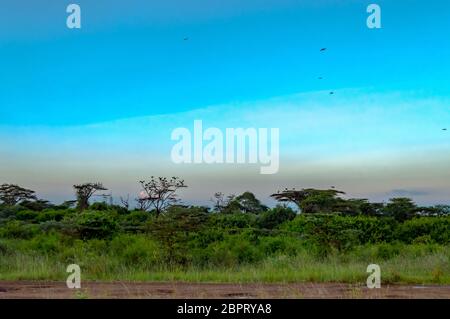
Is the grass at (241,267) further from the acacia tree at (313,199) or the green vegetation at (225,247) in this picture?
the acacia tree at (313,199)

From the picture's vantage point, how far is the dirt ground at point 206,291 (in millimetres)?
9625

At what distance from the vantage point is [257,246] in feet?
59.5

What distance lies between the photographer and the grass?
41.1 ft

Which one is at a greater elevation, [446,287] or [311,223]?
[311,223]

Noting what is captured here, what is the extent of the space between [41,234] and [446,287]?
1328 centimetres

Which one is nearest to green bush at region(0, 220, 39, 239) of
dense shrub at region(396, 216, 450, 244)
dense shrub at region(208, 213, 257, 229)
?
dense shrub at region(208, 213, 257, 229)

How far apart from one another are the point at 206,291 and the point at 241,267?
14.5 feet

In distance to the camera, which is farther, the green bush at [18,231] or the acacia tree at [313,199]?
the acacia tree at [313,199]

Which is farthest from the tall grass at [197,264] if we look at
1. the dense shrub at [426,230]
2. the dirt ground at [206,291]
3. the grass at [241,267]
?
the dense shrub at [426,230]

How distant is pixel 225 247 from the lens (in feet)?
55.0

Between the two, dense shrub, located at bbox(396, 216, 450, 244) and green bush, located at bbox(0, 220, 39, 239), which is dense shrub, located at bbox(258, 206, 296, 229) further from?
green bush, located at bbox(0, 220, 39, 239)

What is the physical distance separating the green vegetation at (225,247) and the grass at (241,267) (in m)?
0.02
